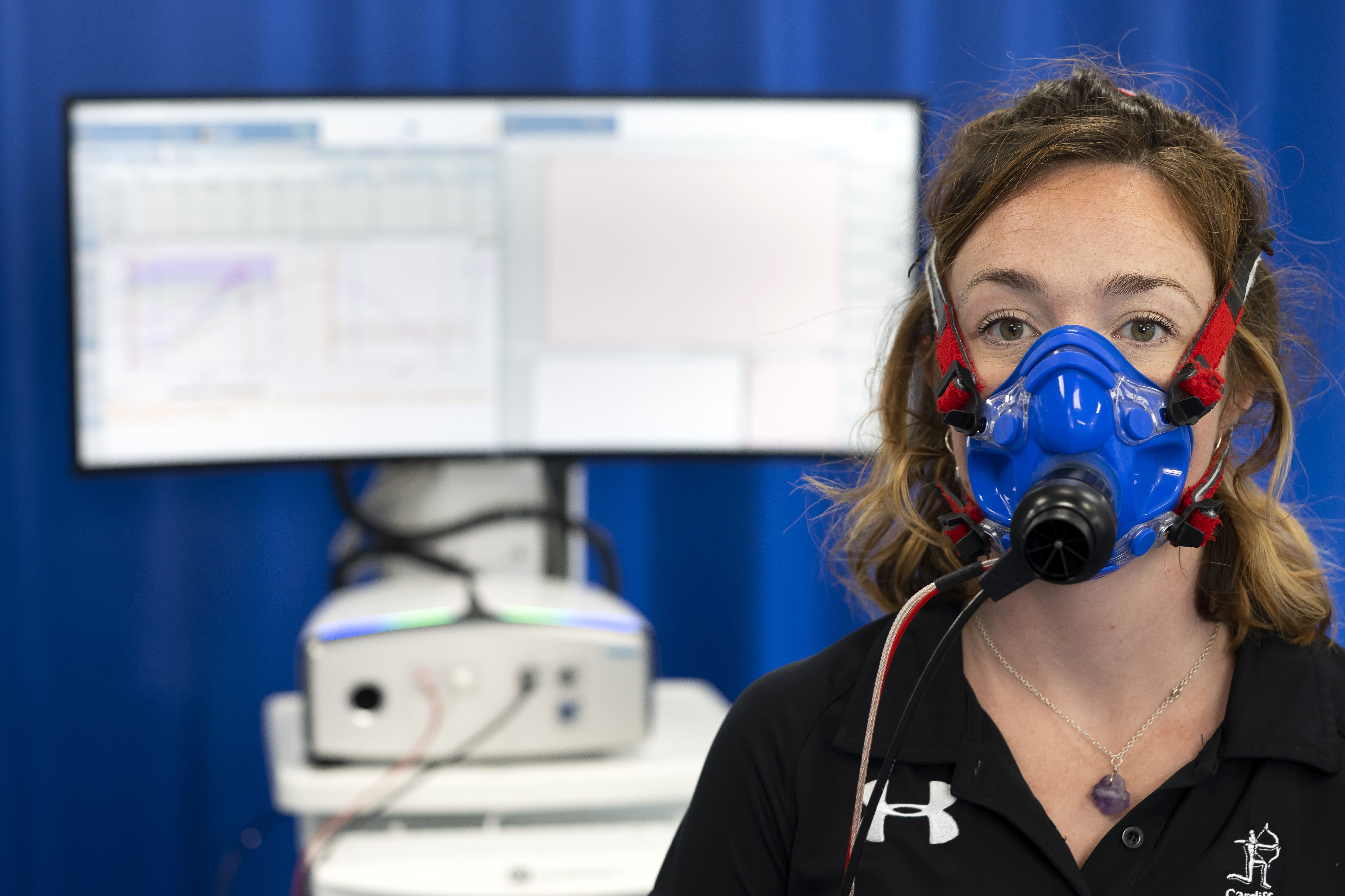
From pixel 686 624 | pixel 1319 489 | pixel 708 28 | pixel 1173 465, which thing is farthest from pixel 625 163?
pixel 1319 489

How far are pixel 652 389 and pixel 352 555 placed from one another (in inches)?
17.9

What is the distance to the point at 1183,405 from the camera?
807 mm

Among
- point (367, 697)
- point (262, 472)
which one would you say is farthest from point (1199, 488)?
point (262, 472)

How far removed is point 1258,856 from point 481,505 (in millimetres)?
1099

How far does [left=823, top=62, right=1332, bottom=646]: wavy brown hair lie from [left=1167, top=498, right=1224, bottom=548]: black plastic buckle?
0.27ft

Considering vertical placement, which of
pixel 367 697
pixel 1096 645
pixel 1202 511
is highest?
pixel 1202 511

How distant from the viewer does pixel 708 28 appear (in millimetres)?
1907

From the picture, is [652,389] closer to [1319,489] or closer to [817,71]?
[817,71]

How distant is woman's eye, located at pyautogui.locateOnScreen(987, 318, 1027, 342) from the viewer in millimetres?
849

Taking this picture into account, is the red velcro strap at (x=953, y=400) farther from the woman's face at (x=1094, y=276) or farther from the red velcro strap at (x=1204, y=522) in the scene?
the red velcro strap at (x=1204, y=522)

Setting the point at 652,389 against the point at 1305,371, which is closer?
the point at 1305,371

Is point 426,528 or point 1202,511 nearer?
point 1202,511

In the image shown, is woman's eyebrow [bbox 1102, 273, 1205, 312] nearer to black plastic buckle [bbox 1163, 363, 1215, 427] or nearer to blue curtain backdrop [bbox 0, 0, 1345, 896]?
black plastic buckle [bbox 1163, 363, 1215, 427]

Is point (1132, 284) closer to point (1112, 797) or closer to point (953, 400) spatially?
point (953, 400)
